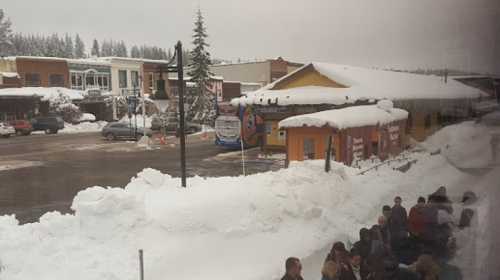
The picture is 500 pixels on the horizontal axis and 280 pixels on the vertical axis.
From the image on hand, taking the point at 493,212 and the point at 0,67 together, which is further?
the point at 0,67

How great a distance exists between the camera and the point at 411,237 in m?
1.15

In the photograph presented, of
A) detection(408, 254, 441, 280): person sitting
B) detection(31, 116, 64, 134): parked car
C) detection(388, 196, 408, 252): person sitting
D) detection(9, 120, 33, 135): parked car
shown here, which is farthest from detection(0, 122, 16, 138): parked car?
detection(408, 254, 441, 280): person sitting

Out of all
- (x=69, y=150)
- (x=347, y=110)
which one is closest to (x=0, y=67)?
(x=69, y=150)

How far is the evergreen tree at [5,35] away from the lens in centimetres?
180

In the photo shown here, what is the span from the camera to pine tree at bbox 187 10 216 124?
171 centimetres

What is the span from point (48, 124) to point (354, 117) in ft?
7.48

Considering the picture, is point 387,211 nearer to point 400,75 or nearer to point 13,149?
point 400,75

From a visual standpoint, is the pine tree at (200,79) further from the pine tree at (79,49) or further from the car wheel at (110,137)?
the car wheel at (110,137)

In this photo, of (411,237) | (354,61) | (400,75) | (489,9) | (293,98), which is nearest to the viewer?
(489,9)

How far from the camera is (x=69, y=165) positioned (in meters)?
3.07

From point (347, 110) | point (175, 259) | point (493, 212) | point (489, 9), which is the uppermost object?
point (489, 9)

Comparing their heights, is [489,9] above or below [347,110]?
above

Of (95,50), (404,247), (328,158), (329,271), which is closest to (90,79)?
(95,50)

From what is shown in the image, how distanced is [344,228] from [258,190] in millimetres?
382
